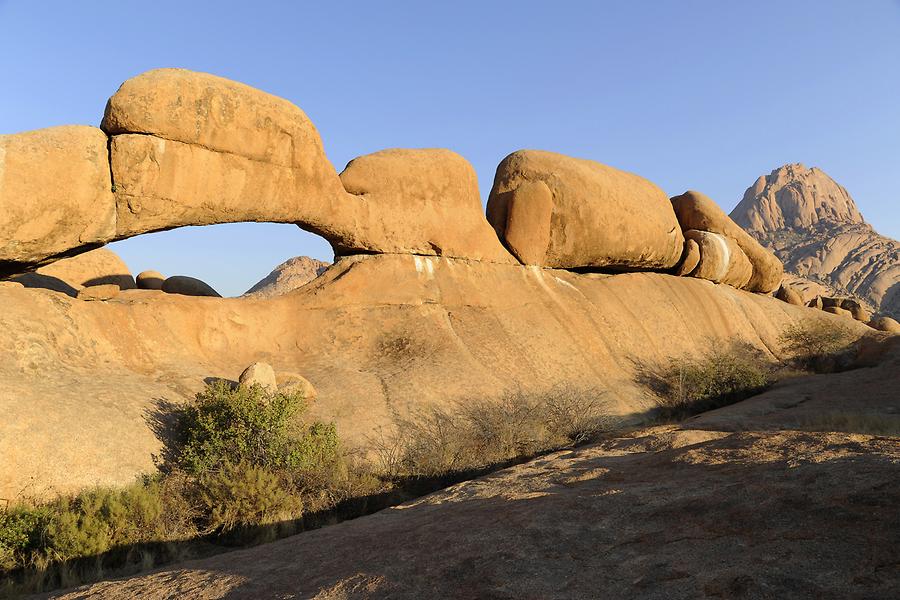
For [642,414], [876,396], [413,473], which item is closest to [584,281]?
[642,414]

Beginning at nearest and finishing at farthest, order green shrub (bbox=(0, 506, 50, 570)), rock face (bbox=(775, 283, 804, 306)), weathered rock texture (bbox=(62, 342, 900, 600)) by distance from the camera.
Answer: weathered rock texture (bbox=(62, 342, 900, 600))
green shrub (bbox=(0, 506, 50, 570))
rock face (bbox=(775, 283, 804, 306))

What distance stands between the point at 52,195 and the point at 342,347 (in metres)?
5.65

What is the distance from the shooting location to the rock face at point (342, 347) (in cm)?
779

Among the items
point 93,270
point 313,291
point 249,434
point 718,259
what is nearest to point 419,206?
point 313,291

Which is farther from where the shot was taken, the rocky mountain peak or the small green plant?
the rocky mountain peak

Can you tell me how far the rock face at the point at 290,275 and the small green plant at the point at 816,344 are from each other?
145ft

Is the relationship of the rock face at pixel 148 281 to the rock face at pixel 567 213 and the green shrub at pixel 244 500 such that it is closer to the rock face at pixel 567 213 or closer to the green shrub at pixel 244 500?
the rock face at pixel 567 213

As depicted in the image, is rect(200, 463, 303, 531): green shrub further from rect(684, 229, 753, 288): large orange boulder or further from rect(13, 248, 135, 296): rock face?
rect(684, 229, 753, 288): large orange boulder

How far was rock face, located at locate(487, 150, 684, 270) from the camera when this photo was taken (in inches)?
619

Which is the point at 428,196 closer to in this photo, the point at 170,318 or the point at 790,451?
the point at 170,318

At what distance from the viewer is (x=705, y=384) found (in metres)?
14.7

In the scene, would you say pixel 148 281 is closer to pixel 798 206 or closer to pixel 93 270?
pixel 93 270

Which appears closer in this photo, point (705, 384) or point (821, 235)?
point (705, 384)

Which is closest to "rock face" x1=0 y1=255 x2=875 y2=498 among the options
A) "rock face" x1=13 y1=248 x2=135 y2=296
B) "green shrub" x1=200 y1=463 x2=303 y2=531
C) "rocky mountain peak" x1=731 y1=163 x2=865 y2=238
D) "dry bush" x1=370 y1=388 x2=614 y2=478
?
"dry bush" x1=370 y1=388 x2=614 y2=478
